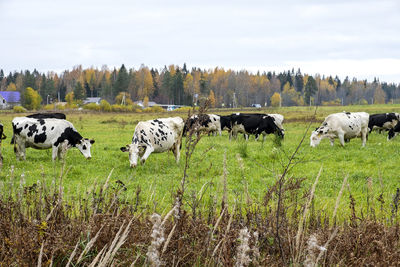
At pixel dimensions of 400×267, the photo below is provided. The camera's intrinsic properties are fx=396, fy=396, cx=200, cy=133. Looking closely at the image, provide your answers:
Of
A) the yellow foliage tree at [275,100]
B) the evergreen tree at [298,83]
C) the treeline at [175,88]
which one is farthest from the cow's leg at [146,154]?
the evergreen tree at [298,83]

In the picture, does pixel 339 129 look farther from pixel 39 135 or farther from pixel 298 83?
pixel 298 83

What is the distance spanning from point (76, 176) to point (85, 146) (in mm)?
3191

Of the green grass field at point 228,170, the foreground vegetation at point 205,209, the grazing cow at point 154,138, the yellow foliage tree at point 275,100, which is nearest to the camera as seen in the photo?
the foreground vegetation at point 205,209

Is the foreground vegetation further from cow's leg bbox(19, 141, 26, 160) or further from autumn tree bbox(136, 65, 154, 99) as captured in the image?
autumn tree bbox(136, 65, 154, 99)

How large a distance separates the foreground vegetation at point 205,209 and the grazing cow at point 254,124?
3.79 metres

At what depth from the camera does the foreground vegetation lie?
2.63 m

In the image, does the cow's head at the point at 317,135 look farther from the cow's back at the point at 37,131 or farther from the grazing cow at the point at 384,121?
the cow's back at the point at 37,131

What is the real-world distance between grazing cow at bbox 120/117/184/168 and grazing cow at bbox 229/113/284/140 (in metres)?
8.05

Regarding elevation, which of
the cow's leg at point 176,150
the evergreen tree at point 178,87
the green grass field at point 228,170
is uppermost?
the evergreen tree at point 178,87

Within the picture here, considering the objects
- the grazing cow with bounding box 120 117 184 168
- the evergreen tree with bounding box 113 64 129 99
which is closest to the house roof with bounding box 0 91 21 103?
the evergreen tree with bounding box 113 64 129 99

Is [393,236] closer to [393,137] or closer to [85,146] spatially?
[85,146]

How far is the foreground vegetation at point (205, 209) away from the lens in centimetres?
263

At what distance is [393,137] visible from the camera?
2061 centimetres

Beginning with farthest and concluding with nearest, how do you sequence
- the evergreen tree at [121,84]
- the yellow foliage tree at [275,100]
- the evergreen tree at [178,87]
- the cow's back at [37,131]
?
the yellow foliage tree at [275,100] < the evergreen tree at [121,84] < the evergreen tree at [178,87] < the cow's back at [37,131]
